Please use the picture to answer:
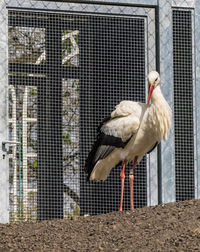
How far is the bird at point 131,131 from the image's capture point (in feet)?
25.6

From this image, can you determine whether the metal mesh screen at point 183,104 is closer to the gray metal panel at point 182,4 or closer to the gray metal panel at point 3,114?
the gray metal panel at point 182,4

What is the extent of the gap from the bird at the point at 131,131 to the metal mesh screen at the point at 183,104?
44 centimetres

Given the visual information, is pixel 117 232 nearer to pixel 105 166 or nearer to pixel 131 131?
pixel 131 131

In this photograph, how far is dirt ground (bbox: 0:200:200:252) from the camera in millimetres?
5387

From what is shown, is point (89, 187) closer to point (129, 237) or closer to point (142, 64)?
point (142, 64)

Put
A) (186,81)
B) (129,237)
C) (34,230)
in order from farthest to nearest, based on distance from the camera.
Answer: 1. (186,81)
2. (34,230)
3. (129,237)

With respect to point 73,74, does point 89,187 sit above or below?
below

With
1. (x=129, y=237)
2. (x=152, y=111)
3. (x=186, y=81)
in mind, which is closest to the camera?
(x=129, y=237)

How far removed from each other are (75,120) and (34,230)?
226 centimetres

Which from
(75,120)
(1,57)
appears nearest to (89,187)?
(75,120)

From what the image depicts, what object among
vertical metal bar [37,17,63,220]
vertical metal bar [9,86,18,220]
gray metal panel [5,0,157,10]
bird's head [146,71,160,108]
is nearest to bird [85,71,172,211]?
bird's head [146,71,160,108]

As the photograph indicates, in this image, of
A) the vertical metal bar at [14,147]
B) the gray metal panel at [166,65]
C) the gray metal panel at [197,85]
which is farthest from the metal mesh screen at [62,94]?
the gray metal panel at [197,85]

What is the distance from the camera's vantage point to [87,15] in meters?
8.09

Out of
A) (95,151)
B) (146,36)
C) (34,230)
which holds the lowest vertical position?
(34,230)
